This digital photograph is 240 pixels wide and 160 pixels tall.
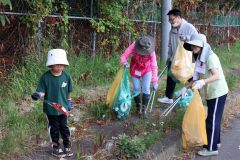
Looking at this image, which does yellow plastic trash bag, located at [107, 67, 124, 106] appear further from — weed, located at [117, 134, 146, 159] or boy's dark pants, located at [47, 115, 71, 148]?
boy's dark pants, located at [47, 115, 71, 148]

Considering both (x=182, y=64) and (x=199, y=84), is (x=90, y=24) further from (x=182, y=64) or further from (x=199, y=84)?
(x=199, y=84)

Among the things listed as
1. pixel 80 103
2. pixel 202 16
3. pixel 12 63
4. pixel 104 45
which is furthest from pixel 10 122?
pixel 202 16

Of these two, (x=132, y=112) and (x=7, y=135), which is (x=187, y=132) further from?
(x=7, y=135)

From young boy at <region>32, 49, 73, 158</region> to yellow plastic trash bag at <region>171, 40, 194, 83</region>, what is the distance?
9.37 ft

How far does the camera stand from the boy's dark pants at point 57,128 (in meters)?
5.11

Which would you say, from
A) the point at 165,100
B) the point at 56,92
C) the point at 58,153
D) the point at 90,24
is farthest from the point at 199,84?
the point at 90,24

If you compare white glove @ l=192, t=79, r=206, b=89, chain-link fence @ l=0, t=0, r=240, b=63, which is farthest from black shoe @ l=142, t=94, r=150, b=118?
chain-link fence @ l=0, t=0, r=240, b=63

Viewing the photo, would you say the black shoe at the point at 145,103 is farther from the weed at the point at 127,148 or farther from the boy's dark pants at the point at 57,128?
the boy's dark pants at the point at 57,128

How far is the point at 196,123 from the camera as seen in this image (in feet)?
18.6

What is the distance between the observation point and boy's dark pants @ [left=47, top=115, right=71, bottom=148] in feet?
16.8

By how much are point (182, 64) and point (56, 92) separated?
3059 mm

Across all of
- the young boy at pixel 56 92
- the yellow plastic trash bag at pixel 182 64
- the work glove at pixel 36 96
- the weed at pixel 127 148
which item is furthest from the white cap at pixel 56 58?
the yellow plastic trash bag at pixel 182 64

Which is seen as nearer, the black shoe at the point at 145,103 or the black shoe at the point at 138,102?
the black shoe at the point at 145,103

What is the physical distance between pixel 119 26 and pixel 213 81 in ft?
16.5
